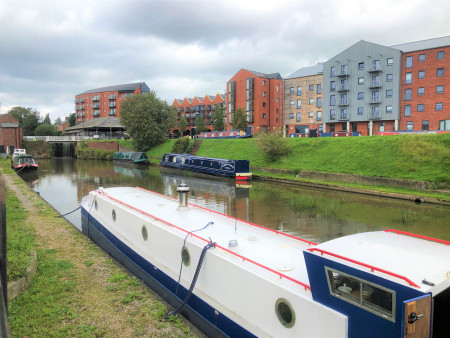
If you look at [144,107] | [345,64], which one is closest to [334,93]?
[345,64]

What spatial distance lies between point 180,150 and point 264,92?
75.9ft

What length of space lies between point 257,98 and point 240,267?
2283 inches

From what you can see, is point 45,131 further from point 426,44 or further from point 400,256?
point 400,256

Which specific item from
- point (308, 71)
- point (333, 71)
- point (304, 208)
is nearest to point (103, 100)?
point (308, 71)

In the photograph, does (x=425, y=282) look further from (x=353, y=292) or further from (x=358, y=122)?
(x=358, y=122)

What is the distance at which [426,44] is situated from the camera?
4175cm

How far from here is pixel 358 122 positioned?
47.3 m

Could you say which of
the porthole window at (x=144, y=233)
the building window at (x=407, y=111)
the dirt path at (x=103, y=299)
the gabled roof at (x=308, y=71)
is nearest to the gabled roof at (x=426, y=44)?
the building window at (x=407, y=111)

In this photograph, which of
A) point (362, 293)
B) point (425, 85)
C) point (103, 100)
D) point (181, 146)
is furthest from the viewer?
point (103, 100)

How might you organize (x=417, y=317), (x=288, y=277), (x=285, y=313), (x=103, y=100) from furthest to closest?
(x=103, y=100), (x=288, y=277), (x=285, y=313), (x=417, y=317)

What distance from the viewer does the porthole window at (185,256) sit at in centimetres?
674

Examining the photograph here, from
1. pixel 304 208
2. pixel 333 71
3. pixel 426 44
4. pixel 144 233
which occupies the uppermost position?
pixel 426 44

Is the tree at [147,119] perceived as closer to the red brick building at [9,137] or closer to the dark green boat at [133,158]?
the dark green boat at [133,158]

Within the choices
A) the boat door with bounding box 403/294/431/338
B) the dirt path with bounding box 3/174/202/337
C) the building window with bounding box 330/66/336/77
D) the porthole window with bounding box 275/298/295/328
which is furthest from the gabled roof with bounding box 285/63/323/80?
the boat door with bounding box 403/294/431/338
